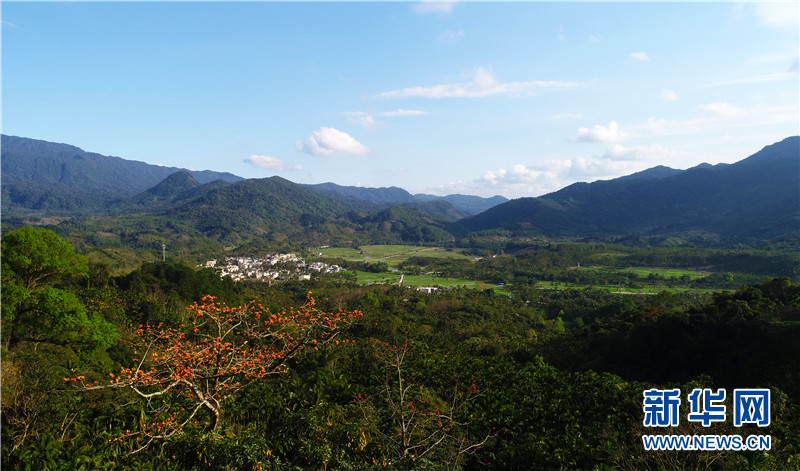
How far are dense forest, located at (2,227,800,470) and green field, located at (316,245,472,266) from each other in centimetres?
7759

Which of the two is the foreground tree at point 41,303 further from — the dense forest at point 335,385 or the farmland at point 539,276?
the farmland at point 539,276

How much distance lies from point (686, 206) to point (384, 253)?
4261 inches

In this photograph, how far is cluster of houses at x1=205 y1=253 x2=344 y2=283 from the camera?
69.1 meters

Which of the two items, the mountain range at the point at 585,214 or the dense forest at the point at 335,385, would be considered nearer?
the dense forest at the point at 335,385

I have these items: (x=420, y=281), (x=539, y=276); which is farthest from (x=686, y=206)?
(x=420, y=281)

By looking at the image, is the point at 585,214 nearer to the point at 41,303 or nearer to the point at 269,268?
the point at 269,268

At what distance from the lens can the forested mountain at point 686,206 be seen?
325ft

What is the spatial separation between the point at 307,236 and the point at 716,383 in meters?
138

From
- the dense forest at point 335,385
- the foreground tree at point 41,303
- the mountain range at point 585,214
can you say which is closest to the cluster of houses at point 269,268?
the mountain range at point 585,214

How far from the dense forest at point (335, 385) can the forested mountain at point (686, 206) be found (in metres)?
88.1

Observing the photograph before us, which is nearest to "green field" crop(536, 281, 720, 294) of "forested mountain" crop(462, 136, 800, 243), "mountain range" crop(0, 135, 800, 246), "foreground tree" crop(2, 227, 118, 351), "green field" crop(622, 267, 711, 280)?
"green field" crop(622, 267, 711, 280)

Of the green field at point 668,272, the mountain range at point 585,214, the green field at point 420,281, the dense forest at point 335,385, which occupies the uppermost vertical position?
the mountain range at point 585,214

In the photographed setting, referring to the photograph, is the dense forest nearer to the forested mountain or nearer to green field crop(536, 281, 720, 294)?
green field crop(536, 281, 720, 294)

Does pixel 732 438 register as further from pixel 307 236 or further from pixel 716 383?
pixel 307 236
